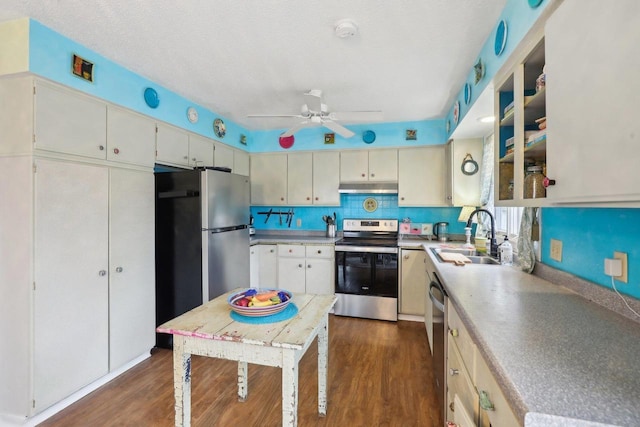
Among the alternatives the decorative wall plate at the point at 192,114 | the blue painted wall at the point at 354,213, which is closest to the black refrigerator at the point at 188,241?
the decorative wall plate at the point at 192,114

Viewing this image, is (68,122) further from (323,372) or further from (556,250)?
(556,250)

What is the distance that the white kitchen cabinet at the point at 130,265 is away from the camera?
7.37 feet

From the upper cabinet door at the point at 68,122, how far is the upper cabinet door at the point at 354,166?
258cm

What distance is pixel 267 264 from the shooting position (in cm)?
382

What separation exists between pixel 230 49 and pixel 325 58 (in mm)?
687

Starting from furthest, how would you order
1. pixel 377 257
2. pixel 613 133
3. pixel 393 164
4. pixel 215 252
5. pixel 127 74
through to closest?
pixel 393 164 < pixel 377 257 < pixel 215 252 < pixel 127 74 < pixel 613 133

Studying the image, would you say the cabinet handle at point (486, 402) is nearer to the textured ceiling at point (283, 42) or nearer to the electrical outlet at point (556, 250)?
the electrical outlet at point (556, 250)

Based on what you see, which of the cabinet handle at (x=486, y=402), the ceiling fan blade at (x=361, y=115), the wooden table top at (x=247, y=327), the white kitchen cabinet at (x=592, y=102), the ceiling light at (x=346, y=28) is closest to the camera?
the white kitchen cabinet at (x=592, y=102)

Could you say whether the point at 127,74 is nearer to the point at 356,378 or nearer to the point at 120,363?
the point at 120,363

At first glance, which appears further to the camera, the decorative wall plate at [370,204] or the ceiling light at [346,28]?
the decorative wall plate at [370,204]

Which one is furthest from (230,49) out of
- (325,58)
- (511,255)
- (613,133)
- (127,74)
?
(511,255)

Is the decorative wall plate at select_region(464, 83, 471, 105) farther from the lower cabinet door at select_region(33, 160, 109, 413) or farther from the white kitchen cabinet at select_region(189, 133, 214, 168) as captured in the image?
the lower cabinet door at select_region(33, 160, 109, 413)

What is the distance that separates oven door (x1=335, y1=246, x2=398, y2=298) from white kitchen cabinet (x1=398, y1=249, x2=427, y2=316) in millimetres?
85

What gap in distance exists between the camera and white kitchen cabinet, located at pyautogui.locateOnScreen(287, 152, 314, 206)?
13.1 feet
